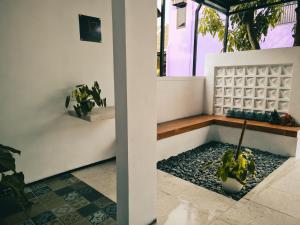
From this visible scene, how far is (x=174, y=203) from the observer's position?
6.56 feet

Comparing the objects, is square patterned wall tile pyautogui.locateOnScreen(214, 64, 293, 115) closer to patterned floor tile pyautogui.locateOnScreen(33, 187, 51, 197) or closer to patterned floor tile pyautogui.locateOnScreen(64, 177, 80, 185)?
patterned floor tile pyautogui.locateOnScreen(64, 177, 80, 185)

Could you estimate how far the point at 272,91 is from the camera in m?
3.67

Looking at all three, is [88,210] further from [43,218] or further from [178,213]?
[178,213]

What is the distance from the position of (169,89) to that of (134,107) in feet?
7.97

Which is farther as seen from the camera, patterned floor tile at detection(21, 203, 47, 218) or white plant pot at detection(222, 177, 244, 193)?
white plant pot at detection(222, 177, 244, 193)

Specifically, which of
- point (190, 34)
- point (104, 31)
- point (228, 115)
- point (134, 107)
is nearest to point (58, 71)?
point (104, 31)

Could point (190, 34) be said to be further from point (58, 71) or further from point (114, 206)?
point (114, 206)

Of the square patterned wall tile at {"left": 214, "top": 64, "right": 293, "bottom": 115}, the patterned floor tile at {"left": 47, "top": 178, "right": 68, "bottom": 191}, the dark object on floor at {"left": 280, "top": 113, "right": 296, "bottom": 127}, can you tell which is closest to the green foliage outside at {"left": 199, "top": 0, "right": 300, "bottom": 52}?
the square patterned wall tile at {"left": 214, "top": 64, "right": 293, "bottom": 115}

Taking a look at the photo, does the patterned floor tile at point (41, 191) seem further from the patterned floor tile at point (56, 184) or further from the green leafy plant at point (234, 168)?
the green leafy plant at point (234, 168)

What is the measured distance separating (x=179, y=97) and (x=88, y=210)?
2.60m

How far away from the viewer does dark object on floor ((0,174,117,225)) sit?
1774 mm

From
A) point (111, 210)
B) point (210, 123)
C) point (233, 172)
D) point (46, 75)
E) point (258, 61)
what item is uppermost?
point (258, 61)

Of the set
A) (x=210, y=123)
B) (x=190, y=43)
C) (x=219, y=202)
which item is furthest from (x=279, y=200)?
(x=190, y=43)

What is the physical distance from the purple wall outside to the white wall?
2546 mm
